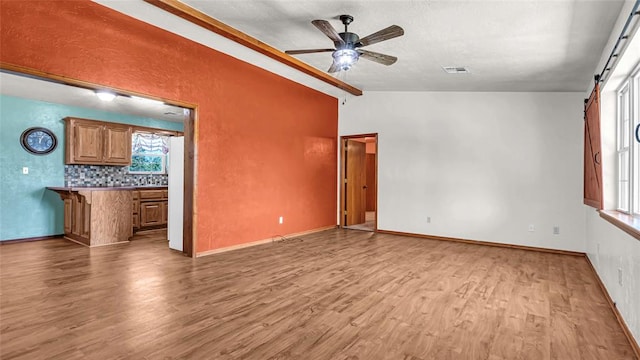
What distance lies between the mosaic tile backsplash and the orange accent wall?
3693 millimetres

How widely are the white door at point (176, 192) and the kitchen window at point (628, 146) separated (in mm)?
5173

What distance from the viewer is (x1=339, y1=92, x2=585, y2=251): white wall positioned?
5137mm

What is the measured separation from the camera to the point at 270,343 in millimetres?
2199

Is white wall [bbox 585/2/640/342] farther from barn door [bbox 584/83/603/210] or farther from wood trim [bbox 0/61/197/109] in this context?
wood trim [bbox 0/61/197/109]

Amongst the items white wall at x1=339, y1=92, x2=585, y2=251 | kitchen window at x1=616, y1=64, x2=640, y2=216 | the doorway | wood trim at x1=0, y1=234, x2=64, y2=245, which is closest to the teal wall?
wood trim at x1=0, y1=234, x2=64, y2=245

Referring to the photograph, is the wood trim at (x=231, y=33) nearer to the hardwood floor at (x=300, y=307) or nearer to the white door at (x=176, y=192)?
the white door at (x=176, y=192)

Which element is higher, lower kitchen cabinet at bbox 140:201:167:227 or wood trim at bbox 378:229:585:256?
lower kitchen cabinet at bbox 140:201:167:227

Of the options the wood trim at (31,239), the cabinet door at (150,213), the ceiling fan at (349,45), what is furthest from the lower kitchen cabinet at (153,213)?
the ceiling fan at (349,45)

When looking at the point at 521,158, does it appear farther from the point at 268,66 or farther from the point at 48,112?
the point at 48,112

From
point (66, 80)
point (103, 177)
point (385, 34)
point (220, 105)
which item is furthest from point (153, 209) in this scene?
point (385, 34)

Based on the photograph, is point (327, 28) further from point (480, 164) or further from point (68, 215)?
point (68, 215)

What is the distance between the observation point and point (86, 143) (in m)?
6.31

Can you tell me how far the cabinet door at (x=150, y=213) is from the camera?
6.60 m

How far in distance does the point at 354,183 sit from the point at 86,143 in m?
→ 5.60
